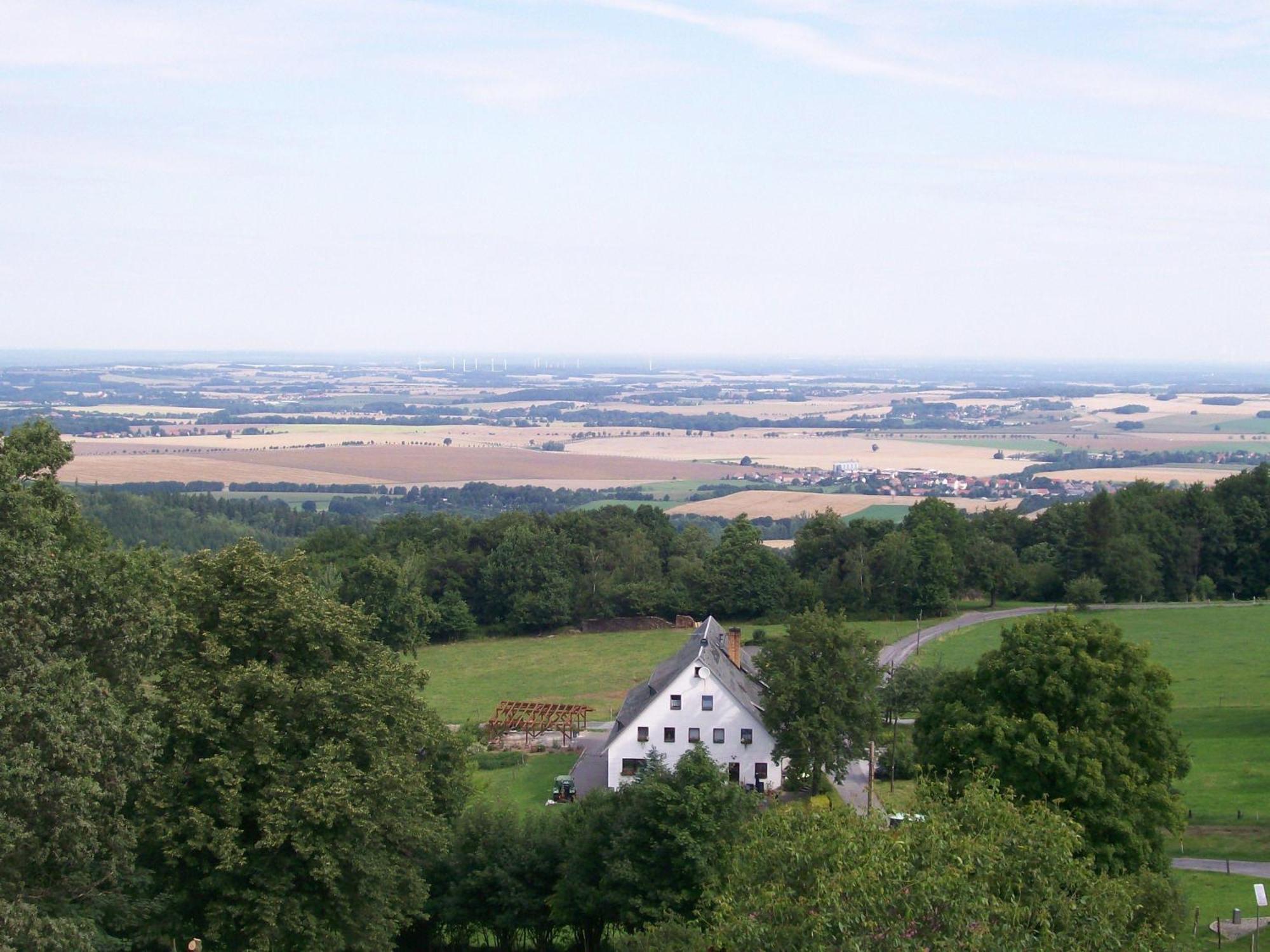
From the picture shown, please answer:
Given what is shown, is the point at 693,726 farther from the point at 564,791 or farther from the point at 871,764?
the point at 871,764

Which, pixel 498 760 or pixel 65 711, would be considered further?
pixel 498 760

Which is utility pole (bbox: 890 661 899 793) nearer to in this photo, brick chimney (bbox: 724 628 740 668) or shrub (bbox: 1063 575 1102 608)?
brick chimney (bbox: 724 628 740 668)

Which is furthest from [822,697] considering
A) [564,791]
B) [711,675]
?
[564,791]

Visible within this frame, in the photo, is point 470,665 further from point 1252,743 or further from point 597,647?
point 1252,743

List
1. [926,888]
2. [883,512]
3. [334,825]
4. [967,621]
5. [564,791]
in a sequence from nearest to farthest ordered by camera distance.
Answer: [926,888]
[334,825]
[564,791]
[967,621]
[883,512]

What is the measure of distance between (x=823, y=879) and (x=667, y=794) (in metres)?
Answer: 10.1

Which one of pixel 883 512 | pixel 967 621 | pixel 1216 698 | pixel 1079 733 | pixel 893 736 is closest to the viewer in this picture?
pixel 1079 733

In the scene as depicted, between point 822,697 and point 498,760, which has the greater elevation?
point 822,697

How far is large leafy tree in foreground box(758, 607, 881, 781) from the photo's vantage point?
40.4 metres

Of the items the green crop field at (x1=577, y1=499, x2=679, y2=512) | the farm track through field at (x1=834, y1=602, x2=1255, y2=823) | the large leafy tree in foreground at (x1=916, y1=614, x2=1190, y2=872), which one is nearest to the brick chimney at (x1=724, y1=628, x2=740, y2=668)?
the farm track through field at (x1=834, y1=602, x2=1255, y2=823)

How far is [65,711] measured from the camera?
19.8 meters

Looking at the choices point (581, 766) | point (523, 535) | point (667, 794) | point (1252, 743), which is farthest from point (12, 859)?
point (523, 535)

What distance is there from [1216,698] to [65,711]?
44991 millimetres

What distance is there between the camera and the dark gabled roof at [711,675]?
44688 mm
